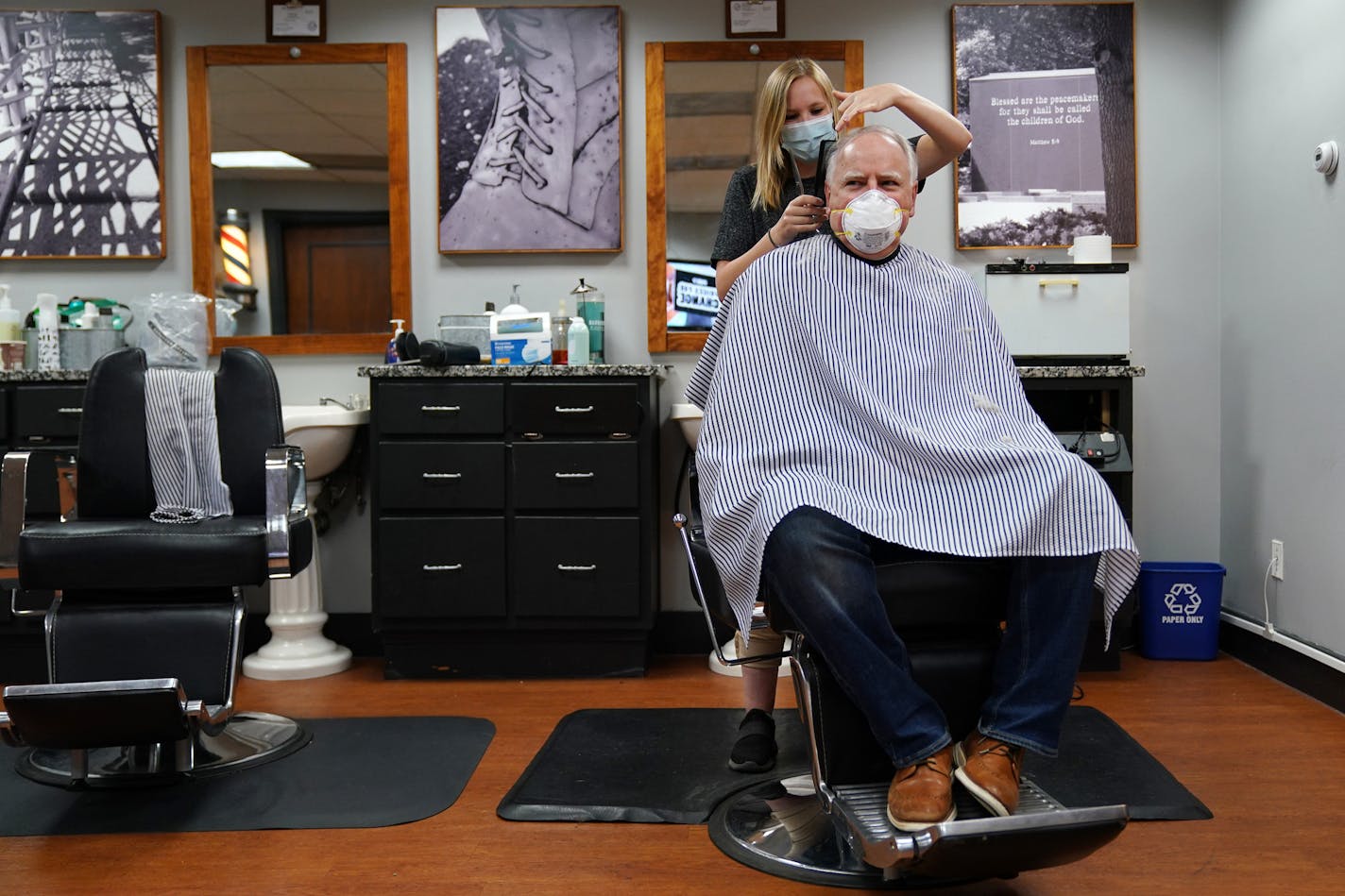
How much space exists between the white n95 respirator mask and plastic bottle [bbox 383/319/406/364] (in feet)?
5.93

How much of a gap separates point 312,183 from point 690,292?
1.24m

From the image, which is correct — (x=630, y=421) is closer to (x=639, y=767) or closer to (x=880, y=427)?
(x=639, y=767)

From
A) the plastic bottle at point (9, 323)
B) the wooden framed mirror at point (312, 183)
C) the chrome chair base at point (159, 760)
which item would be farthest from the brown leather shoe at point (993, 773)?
the plastic bottle at point (9, 323)

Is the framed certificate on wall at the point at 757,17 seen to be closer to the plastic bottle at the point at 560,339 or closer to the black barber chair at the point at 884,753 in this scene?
the plastic bottle at the point at 560,339

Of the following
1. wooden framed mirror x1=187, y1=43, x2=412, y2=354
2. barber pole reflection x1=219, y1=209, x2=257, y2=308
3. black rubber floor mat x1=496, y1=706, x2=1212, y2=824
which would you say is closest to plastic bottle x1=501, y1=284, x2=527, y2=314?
wooden framed mirror x1=187, y1=43, x2=412, y2=354

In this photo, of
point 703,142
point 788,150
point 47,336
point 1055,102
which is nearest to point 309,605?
point 47,336

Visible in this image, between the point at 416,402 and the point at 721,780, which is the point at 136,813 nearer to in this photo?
the point at 721,780

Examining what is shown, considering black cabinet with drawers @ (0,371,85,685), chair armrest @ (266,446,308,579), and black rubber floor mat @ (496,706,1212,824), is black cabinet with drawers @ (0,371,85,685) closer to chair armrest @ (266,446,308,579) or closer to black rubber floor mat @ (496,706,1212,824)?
chair armrest @ (266,446,308,579)

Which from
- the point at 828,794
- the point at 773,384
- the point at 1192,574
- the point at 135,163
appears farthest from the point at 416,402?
the point at 1192,574

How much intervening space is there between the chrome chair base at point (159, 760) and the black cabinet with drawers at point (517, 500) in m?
0.70

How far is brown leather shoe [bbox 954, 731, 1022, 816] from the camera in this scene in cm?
151

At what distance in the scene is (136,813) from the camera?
2018mm

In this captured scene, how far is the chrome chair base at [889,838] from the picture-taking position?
4.53ft

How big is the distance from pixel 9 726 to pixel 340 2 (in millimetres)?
2409
